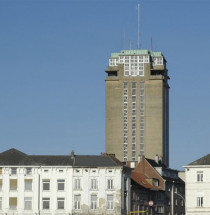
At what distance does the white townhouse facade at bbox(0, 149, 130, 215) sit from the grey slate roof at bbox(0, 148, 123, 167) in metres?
0.21

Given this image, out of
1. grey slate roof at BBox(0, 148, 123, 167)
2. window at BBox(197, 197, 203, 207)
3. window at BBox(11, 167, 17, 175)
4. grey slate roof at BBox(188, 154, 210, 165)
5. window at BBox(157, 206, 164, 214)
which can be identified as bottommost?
window at BBox(197, 197, 203, 207)

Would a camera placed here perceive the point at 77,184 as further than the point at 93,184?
Yes

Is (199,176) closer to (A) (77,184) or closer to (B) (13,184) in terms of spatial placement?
(A) (77,184)

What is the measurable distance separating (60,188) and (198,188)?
994 inches

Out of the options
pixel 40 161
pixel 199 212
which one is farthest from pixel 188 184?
pixel 40 161

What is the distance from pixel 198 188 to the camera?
15312 cm

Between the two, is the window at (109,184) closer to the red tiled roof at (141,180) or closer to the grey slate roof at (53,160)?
the grey slate roof at (53,160)

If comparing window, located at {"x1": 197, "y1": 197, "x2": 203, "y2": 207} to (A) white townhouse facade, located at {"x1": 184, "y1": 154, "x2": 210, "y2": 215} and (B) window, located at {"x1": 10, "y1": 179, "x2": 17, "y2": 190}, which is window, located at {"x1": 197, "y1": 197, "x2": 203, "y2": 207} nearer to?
(A) white townhouse facade, located at {"x1": 184, "y1": 154, "x2": 210, "y2": 215}

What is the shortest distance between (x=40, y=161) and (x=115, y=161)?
13458 mm

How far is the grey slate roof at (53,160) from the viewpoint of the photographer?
163875 mm

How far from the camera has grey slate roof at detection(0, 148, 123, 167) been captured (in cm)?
16388

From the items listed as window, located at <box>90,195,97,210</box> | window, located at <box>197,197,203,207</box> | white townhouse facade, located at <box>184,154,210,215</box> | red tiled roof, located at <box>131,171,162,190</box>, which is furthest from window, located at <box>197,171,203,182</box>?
red tiled roof, located at <box>131,171,162,190</box>

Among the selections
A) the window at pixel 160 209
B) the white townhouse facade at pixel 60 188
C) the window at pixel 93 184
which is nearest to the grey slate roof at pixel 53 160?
the white townhouse facade at pixel 60 188

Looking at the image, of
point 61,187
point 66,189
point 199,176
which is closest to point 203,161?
point 199,176
